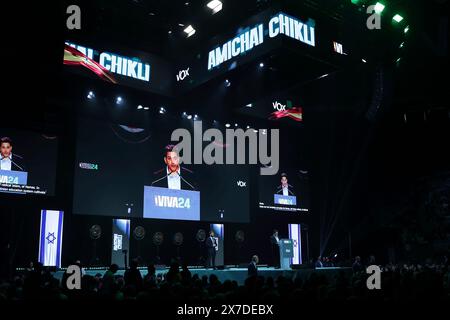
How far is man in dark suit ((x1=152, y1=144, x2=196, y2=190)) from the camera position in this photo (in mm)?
14109

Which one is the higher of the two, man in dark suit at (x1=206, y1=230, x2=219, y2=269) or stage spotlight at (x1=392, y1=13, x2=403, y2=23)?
stage spotlight at (x1=392, y1=13, x2=403, y2=23)

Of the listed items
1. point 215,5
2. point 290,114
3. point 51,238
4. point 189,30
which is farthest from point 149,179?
point 290,114

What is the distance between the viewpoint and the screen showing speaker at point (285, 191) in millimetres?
16625

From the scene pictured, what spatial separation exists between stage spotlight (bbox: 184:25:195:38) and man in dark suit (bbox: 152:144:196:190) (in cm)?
357

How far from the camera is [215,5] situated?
11695 mm

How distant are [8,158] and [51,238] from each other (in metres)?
2.42

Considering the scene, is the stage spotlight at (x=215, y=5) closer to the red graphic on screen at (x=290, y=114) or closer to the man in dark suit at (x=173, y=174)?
the man in dark suit at (x=173, y=174)

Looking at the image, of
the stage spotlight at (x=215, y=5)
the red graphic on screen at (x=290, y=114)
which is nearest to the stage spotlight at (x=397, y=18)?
the stage spotlight at (x=215, y=5)

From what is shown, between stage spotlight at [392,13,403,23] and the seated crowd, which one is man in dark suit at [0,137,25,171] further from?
stage spotlight at [392,13,403,23]

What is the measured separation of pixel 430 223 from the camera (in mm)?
16984

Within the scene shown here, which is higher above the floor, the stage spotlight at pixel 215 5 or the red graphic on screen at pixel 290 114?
the stage spotlight at pixel 215 5

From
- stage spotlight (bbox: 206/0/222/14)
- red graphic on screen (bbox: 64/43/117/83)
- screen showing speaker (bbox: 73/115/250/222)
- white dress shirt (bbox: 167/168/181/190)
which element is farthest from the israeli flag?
stage spotlight (bbox: 206/0/222/14)

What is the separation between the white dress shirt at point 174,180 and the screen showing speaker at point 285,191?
3.51 metres

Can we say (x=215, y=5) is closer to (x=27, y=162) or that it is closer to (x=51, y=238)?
(x=27, y=162)
